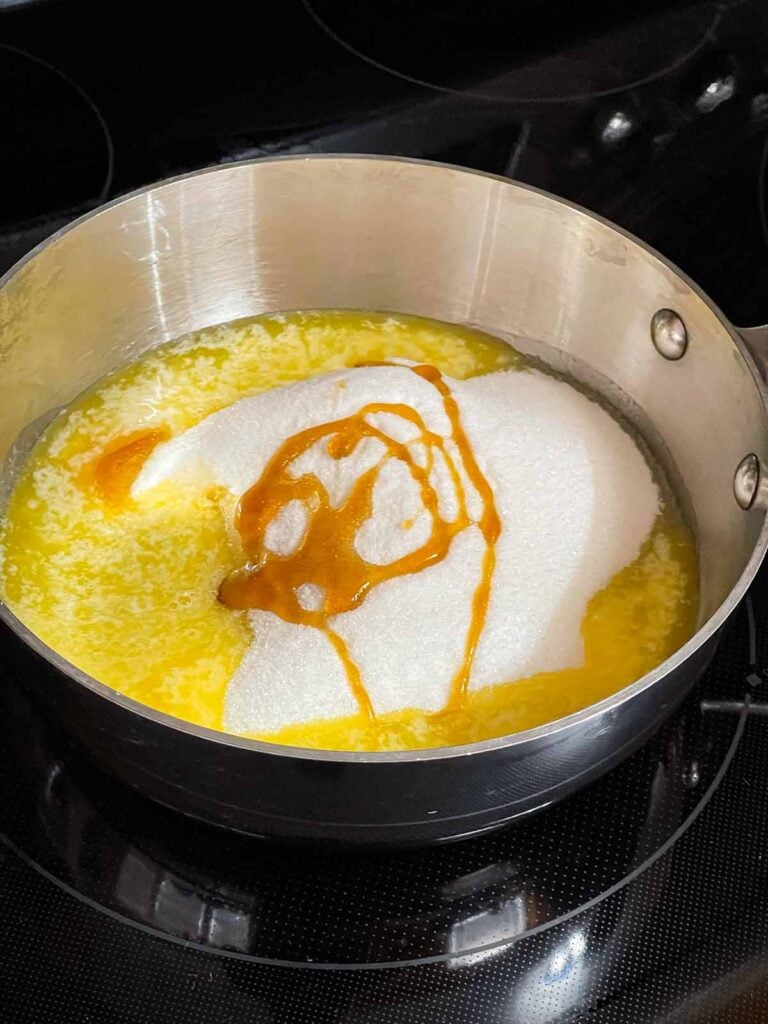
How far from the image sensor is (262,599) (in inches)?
34.6

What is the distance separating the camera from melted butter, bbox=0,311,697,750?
2.74 feet

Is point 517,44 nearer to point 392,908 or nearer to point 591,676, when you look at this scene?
point 591,676

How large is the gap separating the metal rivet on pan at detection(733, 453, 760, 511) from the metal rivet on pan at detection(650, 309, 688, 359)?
12 centimetres

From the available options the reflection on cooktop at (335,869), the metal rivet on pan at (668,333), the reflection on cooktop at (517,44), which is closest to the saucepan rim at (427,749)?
the reflection on cooktop at (335,869)

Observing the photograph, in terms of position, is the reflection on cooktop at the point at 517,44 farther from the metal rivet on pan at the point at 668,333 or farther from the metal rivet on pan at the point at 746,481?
the metal rivet on pan at the point at 746,481

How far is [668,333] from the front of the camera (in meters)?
0.99

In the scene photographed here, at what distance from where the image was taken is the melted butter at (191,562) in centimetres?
83

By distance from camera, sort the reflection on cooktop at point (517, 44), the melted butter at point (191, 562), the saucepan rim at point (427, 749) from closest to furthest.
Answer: the saucepan rim at point (427, 749), the melted butter at point (191, 562), the reflection on cooktop at point (517, 44)

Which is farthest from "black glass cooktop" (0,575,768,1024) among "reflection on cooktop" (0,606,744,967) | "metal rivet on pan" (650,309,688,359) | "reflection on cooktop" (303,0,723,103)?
"reflection on cooktop" (303,0,723,103)

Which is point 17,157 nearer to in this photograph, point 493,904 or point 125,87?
point 125,87

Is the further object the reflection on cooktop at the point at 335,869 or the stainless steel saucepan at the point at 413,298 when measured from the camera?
the stainless steel saucepan at the point at 413,298

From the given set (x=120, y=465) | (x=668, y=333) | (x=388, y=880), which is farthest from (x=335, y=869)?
(x=668, y=333)

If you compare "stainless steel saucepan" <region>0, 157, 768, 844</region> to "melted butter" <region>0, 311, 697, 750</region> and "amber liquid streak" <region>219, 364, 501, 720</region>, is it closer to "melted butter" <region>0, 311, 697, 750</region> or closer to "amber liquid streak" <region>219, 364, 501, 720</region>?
"melted butter" <region>0, 311, 697, 750</region>

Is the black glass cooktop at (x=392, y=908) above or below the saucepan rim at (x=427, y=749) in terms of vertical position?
below
